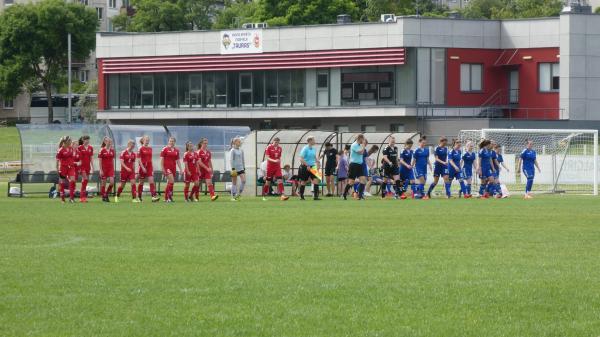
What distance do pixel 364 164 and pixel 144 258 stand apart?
19910mm

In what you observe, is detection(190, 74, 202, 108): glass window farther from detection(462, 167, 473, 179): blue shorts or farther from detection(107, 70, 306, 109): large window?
detection(462, 167, 473, 179): blue shorts

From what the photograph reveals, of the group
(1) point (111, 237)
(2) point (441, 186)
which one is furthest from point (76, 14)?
(1) point (111, 237)

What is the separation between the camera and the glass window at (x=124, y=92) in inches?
3123

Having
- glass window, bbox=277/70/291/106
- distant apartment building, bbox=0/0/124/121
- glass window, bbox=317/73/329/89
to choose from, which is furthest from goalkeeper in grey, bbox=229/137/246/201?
distant apartment building, bbox=0/0/124/121

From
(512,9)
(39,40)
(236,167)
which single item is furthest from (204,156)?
(512,9)

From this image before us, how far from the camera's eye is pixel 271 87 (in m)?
75.1

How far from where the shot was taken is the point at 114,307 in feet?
38.2

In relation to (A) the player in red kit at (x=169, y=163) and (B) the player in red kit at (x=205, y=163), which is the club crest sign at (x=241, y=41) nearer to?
(B) the player in red kit at (x=205, y=163)

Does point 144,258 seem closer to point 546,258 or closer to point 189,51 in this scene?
point 546,258

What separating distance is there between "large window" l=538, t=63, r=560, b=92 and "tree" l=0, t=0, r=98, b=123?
45091 millimetres

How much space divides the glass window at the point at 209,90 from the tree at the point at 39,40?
2656 centimetres

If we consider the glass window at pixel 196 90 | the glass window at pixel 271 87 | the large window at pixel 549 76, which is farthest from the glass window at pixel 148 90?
the large window at pixel 549 76

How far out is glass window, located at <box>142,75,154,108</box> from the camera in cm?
7869

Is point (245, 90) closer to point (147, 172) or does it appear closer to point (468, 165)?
point (468, 165)
